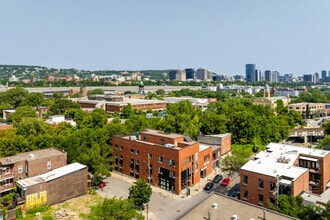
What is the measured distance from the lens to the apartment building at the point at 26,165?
35406 mm

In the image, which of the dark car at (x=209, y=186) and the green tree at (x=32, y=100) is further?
the green tree at (x=32, y=100)

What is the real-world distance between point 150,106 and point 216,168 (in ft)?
214

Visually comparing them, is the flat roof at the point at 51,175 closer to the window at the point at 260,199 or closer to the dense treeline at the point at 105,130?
the dense treeline at the point at 105,130

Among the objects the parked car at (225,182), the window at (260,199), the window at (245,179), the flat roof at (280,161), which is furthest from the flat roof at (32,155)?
the window at (260,199)

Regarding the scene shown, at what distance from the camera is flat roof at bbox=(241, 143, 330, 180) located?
31547mm

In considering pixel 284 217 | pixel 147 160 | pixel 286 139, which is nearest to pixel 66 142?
pixel 147 160

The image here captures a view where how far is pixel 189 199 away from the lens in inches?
1394

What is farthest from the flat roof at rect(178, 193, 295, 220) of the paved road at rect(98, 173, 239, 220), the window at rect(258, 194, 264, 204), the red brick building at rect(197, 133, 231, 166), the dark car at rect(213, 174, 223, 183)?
the red brick building at rect(197, 133, 231, 166)

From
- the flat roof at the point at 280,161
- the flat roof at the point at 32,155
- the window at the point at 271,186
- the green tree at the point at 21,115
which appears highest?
the green tree at the point at 21,115

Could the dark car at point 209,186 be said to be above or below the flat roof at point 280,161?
below

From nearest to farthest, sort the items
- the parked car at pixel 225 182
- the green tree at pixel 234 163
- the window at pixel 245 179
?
the window at pixel 245 179, the green tree at pixel 234 163, the parked car at pixel 225 182

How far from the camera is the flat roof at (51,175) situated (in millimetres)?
33094

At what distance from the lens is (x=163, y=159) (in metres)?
38.8

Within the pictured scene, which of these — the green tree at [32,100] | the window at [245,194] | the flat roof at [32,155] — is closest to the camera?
the window at [245,194]
